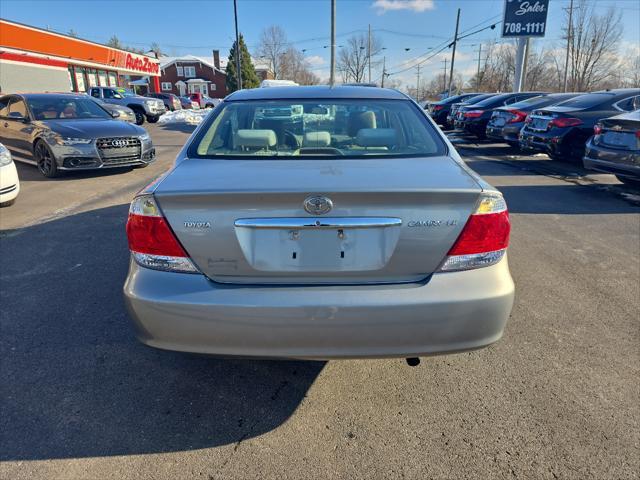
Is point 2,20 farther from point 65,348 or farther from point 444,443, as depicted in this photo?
point 444,443

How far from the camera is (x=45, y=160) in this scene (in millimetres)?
8453

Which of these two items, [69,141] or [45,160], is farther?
[45,160]

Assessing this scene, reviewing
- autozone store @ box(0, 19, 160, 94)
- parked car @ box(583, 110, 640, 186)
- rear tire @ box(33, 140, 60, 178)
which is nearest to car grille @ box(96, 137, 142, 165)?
rear tire @ box(33, 140, 60, 178)

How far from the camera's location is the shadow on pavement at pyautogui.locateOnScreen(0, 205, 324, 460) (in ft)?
7.07

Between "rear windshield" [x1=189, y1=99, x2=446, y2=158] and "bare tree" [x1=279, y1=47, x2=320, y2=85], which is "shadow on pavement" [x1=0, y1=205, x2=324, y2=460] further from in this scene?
"bare tree" [x1=279, y1=47, x2=320, y2=85]

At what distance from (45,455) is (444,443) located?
186 centimetres

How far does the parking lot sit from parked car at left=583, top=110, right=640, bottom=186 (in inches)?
136

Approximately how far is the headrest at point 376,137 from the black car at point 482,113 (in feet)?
42.3

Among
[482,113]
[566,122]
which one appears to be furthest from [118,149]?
[482,113]

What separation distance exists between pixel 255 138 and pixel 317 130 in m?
0.45

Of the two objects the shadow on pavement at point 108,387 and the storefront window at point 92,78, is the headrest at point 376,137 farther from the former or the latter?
the storefront window at point 92,78

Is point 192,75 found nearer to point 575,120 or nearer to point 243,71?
point 243,71

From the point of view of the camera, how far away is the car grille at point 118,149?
8.37 m

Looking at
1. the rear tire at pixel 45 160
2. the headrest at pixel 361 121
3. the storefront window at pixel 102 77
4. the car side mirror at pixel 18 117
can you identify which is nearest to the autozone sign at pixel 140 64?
the storefront window at pixel 102 77
